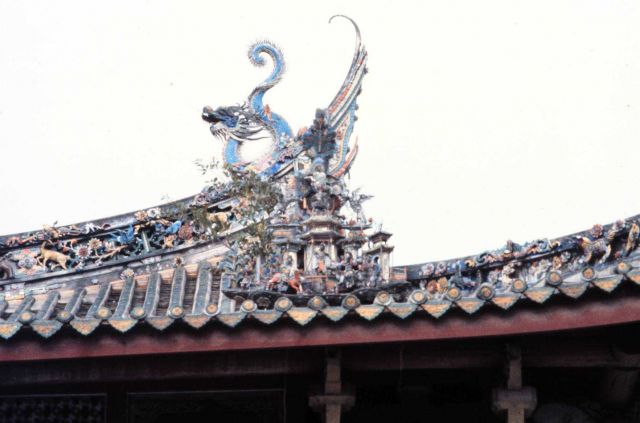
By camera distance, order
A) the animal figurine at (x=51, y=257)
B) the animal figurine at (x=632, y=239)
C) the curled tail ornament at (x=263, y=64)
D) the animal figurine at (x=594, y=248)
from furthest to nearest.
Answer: the curled tail ornament at (x=263, y=64) → the animal figurine at (x=51, y=257) → the animal figurine at (x=594, y=248) → the animal figurine at (x=632, y=239)

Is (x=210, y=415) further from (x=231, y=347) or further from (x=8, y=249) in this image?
(x=8, y=249)

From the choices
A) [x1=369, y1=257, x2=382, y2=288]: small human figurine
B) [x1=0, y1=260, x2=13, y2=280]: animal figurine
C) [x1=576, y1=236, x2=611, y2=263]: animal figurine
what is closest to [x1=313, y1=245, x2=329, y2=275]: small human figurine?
[x1=369, y1=257, x2=382, y2=288]: small human figurine

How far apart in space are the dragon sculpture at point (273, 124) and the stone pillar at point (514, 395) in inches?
215

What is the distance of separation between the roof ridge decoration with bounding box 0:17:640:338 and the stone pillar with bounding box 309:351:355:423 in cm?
45

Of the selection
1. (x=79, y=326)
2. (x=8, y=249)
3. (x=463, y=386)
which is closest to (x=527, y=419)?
(x=463, y=386)

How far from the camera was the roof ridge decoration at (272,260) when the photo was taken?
493 centimetres

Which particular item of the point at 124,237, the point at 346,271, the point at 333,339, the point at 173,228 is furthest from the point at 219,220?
the point at 333,339

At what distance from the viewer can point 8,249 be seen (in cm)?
1030

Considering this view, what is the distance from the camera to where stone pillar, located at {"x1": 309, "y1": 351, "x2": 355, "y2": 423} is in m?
5.45

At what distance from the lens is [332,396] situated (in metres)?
5.46

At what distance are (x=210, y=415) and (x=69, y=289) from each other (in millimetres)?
4645

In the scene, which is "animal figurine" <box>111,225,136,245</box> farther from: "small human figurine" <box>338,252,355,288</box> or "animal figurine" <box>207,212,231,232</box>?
"small human figurine" <box>338,252,355,288</box>

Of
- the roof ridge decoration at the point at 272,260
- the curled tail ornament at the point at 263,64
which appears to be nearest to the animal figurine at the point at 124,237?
the roof ridge decoration at the point at 272,260

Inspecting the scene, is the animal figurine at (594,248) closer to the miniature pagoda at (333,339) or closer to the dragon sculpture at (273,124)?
the miniature pagoda at (333,339)
